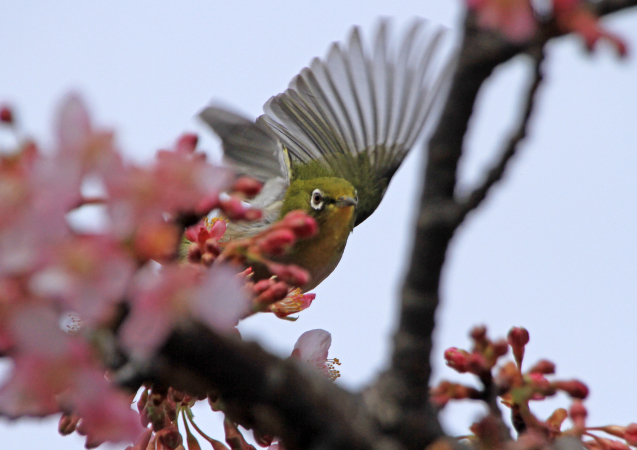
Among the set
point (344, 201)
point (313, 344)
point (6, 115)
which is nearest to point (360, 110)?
point (344, 201)

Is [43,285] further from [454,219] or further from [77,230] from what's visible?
[454,219]

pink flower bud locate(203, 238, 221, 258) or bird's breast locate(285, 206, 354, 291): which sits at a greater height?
bird's breast locate(285, 206, 354, 291)

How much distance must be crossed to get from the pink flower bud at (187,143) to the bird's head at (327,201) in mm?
3449

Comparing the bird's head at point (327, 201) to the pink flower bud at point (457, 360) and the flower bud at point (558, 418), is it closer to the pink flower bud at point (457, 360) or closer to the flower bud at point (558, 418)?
the flower bud at point (558, 418)

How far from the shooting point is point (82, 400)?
1141 mm

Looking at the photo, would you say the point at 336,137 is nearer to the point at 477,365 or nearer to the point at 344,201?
the point at 344,201

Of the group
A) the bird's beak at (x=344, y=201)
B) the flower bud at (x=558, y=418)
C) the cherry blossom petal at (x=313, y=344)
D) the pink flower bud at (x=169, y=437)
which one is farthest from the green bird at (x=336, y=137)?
the flower bud at (x=558, y=418)

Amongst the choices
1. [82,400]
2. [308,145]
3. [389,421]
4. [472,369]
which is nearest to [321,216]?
[308,145]

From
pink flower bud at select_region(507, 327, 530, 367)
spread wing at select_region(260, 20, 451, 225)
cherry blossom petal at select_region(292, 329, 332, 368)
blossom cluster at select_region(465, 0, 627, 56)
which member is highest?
spread wing at select_region(260, 20, 451, 225)

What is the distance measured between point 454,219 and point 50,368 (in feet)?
2.34

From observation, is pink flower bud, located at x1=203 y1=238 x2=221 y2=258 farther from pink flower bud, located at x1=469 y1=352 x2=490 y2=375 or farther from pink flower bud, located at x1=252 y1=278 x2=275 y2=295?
pink flower bud, located at x1=469 y1=352 x2=490 y2=375

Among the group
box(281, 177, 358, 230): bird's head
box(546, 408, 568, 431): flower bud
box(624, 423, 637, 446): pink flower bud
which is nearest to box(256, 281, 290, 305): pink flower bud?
box(546, 408, 568, 431): flower bud

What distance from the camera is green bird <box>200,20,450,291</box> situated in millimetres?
5059

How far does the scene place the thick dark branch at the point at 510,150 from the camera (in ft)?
3.69
